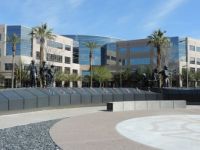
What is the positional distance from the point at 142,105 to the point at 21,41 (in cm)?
7130

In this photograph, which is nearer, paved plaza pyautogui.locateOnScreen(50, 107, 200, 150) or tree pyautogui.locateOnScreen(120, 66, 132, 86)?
paved plaza pyautogui.locateOnScreen(50, 107, 200, 150)

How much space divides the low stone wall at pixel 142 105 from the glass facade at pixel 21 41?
70.3 m

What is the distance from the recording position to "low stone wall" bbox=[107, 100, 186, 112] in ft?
87.4

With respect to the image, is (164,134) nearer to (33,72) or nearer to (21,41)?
(33,72)

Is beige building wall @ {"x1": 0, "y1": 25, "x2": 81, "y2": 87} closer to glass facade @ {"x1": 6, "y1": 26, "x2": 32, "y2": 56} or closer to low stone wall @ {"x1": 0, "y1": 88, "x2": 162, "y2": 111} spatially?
glass facade @ {"x1": 6, "y1": 26, "x2": 32, "y2": 56}

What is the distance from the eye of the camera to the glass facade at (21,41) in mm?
96188

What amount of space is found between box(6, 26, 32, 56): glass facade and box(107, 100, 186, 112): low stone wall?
70.3m

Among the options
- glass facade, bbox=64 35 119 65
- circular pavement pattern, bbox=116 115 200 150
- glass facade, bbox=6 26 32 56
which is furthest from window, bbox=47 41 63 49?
circular pavement pattern, bbox=116 115 200 150

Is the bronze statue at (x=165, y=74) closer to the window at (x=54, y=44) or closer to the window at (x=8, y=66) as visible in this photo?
the window at (x=8, y=66)

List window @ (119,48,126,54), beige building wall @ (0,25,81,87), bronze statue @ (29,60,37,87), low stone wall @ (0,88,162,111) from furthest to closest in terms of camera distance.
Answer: window @ (119,48,126,54)
beige building wall @ (0,25,81,87)
bronze statue @ (29,60,37,87)
low stone wall @ (0,88,162,111)

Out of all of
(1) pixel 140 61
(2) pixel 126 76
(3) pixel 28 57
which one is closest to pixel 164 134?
(3) pixel 28 57

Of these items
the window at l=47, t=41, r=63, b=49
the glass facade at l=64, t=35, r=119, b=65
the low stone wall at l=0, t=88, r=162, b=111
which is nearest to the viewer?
the low stone wall at l=0, t=88, r=162, b=111

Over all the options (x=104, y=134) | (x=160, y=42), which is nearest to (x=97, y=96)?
(x=104, y=134)

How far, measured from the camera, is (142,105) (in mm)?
29266
